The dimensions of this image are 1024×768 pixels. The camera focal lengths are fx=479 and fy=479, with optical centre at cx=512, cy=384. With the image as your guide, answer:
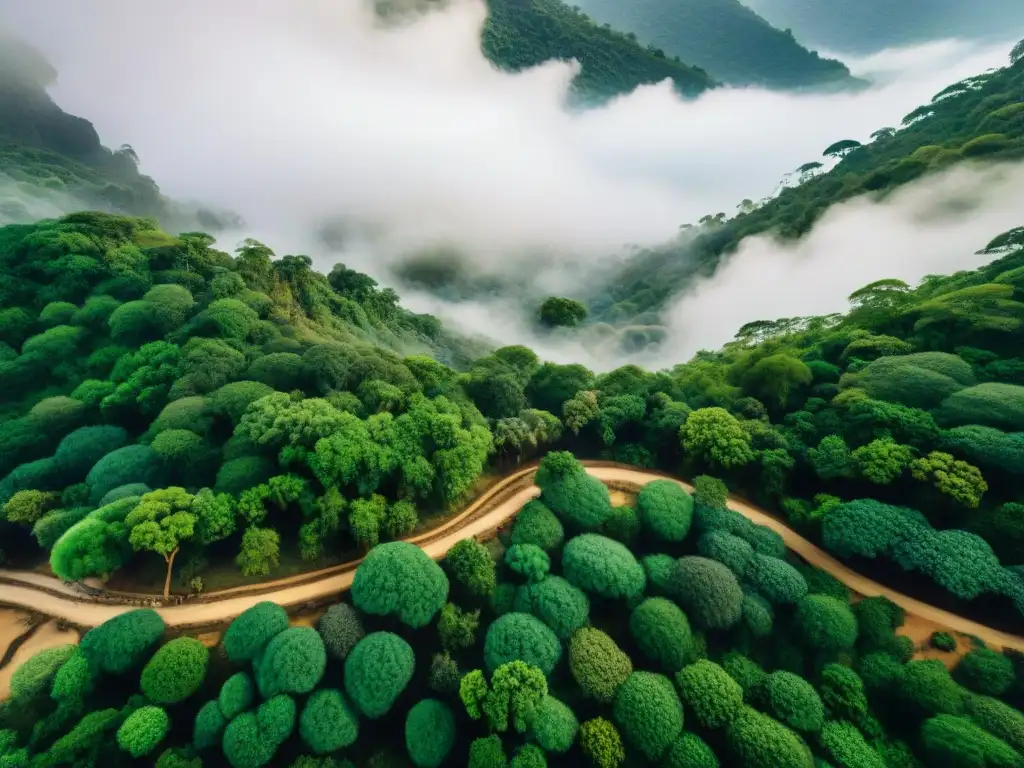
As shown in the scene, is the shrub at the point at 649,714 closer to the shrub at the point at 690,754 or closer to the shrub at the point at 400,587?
the shrub at the point at 690,754

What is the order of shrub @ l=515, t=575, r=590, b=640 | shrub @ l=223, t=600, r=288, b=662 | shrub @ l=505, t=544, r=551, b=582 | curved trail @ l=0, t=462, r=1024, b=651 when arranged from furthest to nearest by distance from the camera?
shrub @ l=505, t=544, r=551, b=582 < curved trail @ l=0, t=462, r=1024, b=651 < shrub @ l=515, t=575, r=590, b=640 < shrub @ l=223, t=600, r=288, b=662

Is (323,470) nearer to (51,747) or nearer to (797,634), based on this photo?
(51,747)

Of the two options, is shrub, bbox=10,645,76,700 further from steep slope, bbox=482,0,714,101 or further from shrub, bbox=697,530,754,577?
steep slope, bbox=482,0,714,101

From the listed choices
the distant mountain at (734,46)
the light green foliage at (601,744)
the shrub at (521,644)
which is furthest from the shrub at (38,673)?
the distant mountain at (734,46)

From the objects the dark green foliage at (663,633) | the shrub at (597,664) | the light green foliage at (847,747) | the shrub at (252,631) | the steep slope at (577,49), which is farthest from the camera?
the steep slope at (577,49)

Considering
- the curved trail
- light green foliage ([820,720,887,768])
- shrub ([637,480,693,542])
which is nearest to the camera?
→ light green foliage ([820,720,887,768])

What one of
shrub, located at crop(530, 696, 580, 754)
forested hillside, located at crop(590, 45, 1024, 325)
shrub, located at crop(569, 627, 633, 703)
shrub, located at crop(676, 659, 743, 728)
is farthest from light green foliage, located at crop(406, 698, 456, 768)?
forested hillside, located at crop(590, 45, 1024, 325)
